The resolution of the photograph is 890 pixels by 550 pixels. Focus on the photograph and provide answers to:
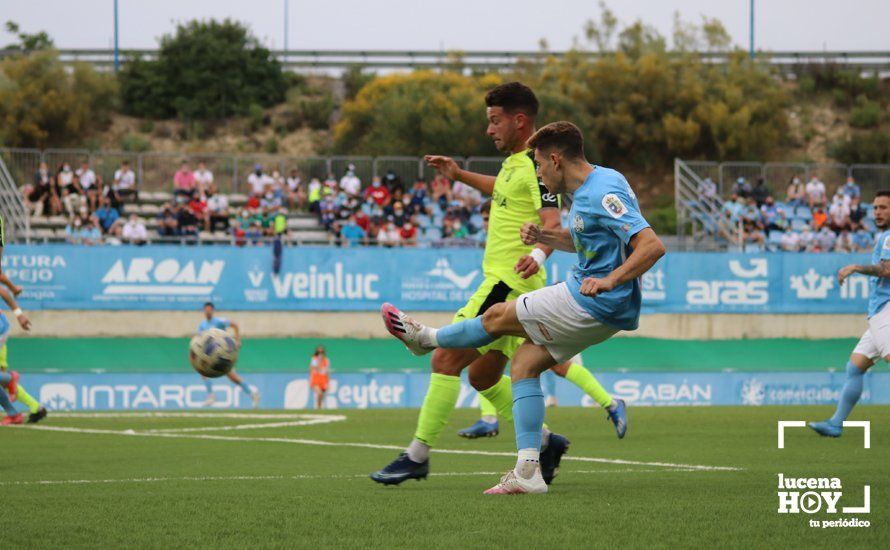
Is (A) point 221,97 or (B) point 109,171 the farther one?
(A) point 221,97

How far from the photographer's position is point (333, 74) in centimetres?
7362

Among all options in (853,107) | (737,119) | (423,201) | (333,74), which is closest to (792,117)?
(853,107)

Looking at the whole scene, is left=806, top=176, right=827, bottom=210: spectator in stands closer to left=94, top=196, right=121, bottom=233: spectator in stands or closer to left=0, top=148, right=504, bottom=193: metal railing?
left=0, top=148, right=504, bottom=193: metal railing

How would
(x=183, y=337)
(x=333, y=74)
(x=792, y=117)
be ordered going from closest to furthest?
1. (x=183, y=337)
2. (x=792, y=117)
3. (x=333, y=74)

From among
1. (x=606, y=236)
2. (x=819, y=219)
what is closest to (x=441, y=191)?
(x=819, y=219)

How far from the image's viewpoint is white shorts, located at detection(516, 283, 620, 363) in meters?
7.48

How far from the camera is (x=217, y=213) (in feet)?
112

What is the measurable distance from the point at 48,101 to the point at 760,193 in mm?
35158

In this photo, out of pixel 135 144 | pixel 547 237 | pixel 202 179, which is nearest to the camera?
pixel 547 237

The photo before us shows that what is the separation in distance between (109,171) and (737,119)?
3107 cm

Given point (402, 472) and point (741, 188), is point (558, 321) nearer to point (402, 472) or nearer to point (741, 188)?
point (402, 472)

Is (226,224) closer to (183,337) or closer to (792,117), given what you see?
(183,337)

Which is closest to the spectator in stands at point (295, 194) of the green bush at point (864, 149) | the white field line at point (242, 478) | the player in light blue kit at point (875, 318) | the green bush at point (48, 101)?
the green bush at point (48, 101)

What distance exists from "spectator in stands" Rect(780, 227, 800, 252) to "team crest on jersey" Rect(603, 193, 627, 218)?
29.2 m
